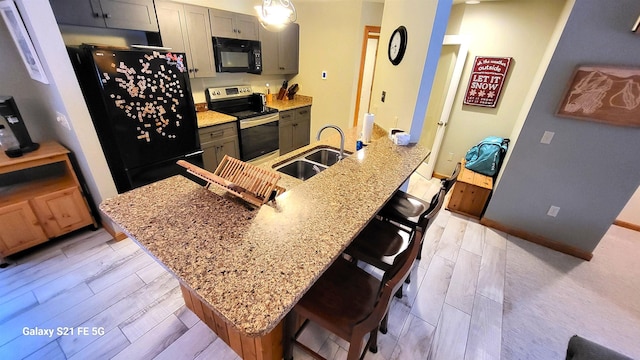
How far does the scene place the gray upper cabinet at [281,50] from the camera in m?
3.69

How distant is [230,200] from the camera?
1.22 m

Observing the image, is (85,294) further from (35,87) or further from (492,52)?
(492,52)

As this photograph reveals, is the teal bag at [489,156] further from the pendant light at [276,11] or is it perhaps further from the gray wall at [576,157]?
the pendant light at [276,11]

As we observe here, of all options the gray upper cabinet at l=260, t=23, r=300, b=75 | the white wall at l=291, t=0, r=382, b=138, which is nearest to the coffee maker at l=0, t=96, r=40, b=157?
the gray upper cabinet at l=260, t=23, r=300, b=75

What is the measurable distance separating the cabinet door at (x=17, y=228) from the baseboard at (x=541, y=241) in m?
4.43

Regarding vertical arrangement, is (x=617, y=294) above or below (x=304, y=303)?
below

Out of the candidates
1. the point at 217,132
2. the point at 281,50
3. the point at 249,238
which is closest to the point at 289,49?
the point at 281,50

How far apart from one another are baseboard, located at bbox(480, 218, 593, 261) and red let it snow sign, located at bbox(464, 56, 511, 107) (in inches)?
59.8

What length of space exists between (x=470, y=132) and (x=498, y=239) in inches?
59.6

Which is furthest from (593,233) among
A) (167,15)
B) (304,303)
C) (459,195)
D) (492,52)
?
(167,15)

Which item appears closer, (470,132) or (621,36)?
(621,36)

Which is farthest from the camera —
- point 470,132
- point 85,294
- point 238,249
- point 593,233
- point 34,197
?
A: point 470,132

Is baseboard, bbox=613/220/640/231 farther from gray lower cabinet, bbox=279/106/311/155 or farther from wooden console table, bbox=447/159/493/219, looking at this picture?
gray lower cabinet, bbox=279/106/311/155

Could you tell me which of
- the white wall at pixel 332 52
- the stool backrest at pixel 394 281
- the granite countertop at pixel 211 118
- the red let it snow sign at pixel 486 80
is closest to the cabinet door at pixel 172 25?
the granite countertop at pixel 211 118
